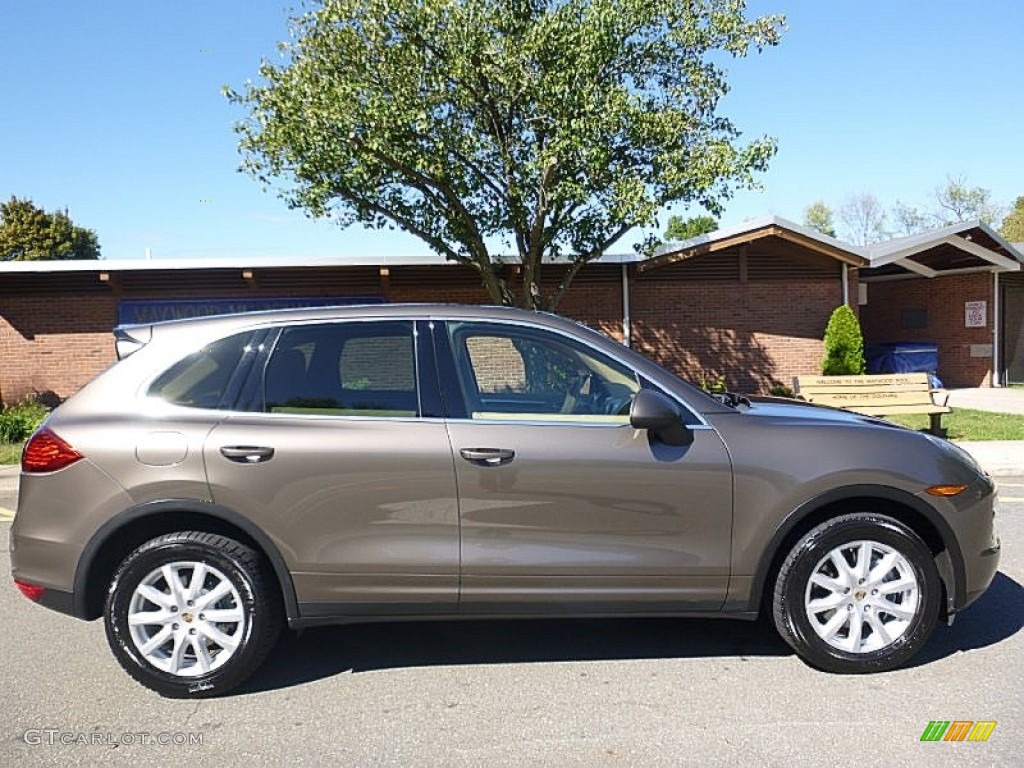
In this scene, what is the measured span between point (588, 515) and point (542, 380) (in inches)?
28.7

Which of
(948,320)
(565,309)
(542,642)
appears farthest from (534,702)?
(948,320)

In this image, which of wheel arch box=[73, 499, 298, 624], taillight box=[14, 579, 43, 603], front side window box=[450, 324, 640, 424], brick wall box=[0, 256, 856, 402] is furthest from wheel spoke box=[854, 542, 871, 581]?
brick wall box=[0, 256, 856, 402]

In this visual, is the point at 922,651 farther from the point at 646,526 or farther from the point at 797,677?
the point at 646,526

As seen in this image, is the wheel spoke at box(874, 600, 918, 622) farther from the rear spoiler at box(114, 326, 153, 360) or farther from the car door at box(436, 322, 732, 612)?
the rear spoiler at box(114, 326, 153, 360)

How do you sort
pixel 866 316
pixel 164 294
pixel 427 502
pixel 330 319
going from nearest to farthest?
pixel 427 502 < pixel 330 319 < pixel 164 294 < pixel 866 316

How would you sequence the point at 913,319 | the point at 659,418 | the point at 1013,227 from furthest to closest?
the point at 1013,227, the point at 913,319, the point at 659,418

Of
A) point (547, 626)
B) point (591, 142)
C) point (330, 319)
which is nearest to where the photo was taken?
point (330, 319)

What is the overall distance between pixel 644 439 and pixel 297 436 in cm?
155

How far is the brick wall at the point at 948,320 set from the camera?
55.8ft

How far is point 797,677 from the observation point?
11.2 feet

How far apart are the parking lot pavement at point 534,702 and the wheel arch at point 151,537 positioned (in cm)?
46

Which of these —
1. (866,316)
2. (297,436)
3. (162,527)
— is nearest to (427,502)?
(297,436)

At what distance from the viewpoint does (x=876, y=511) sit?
349 cm

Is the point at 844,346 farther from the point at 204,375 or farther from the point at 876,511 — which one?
the point at 204,375
